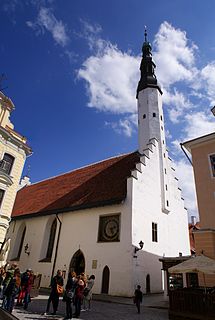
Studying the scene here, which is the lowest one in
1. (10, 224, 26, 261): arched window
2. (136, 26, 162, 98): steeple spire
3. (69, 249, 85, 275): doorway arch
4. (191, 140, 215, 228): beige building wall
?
(69, 249, 85, 275): doorway arch

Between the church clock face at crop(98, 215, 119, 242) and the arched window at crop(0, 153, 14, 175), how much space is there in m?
8.12

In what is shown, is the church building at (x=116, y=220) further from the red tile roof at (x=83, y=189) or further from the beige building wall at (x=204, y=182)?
the beige building wall at (x=204, y=182)

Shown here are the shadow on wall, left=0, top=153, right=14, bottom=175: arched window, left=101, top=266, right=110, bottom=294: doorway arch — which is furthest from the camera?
left=0, top=153, right=14, bottom=175: arched window

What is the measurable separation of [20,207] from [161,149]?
16.5 meters

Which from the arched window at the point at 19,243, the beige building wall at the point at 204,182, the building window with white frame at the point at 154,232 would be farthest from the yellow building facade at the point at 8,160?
the beige building wall at the point at 204,182

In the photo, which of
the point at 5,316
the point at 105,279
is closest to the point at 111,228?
the point at 105,279

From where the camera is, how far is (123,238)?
15.8 metres

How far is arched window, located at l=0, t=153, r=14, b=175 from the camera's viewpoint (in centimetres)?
1738

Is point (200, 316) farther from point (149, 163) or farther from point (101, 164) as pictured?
point (101, 164)

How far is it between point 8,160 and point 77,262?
9.50 m

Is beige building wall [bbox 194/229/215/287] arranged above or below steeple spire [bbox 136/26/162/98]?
below

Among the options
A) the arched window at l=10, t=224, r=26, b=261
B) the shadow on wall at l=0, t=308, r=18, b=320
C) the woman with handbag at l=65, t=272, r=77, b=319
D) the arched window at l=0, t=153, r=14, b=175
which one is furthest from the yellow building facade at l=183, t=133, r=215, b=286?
the arched window at l=10, t=224, r=26, b=261

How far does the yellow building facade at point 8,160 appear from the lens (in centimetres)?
1692

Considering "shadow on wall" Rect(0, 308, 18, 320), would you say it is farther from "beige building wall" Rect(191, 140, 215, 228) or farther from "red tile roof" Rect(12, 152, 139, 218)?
"red tile roof" Rect(12, 152, 139, 218)
